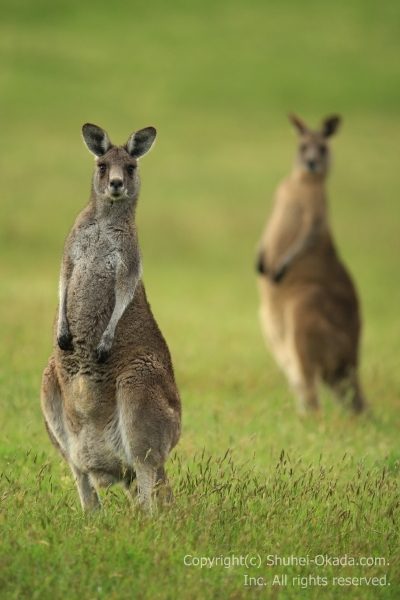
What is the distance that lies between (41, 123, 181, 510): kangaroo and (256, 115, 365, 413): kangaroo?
4674 mm

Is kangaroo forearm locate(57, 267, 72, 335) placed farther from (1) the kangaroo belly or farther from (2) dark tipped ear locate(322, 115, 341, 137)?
(2) dark tipped ear locate(322, 115, 341, 137)

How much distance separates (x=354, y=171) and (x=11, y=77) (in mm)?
9908

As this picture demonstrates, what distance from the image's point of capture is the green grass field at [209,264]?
5.27 m

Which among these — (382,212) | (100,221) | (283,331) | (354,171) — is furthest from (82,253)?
(354,171)

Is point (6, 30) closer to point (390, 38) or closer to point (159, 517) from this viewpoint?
point (390, 38)

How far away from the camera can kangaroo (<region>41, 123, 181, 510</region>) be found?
225 inches

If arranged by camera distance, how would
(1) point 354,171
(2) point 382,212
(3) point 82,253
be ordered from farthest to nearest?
(1) point 354,171 < (2) point 382,212 < (3) point 82,253

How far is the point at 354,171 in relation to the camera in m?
28.9

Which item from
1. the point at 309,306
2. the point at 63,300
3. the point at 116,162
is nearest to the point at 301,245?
the point at 309,306

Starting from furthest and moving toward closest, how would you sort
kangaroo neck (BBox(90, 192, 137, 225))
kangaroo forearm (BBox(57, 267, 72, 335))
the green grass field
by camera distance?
kangaroo neck (BBox(90, 192, 137, 225))
kangaroo forearm (BBox(57, 267, 72, 335))
the green grass field

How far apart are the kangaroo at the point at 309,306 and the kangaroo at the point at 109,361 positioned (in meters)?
4.67

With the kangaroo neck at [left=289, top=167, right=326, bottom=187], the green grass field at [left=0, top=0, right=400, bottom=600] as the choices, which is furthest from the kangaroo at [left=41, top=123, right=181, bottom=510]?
the kangaroo neck at [left=289, top=167, right=326, bottom=187]

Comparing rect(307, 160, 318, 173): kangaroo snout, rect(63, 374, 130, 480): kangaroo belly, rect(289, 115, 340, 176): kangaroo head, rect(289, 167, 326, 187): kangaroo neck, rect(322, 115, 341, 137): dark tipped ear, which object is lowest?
rect(63, 374, 130, 480): kangaroo belly

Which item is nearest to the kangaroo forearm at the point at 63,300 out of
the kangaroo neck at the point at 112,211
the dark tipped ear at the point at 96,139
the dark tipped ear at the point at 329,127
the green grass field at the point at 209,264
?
the kangaroo neck at the point at 112,211
